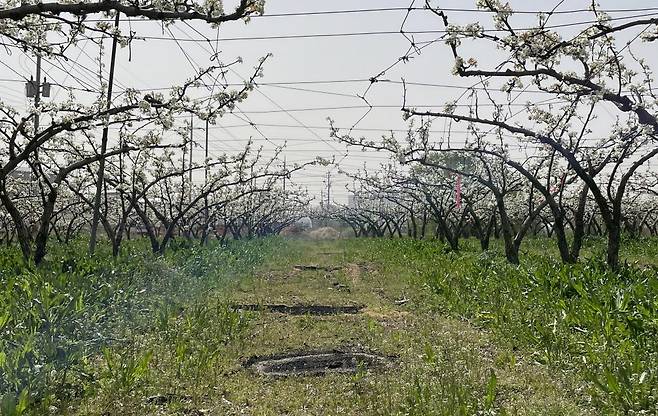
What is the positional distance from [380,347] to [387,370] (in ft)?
4.13

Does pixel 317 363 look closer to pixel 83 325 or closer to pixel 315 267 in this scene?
pixel 83 325

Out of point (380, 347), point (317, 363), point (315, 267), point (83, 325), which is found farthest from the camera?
point (315, 267)

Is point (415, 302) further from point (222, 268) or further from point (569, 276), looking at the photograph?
point (222, 268)

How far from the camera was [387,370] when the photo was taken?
700 centimetres

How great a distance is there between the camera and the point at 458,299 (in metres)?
11.4

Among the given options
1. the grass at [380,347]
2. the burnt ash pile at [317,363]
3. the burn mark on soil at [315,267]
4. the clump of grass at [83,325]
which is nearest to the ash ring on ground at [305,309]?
the grass at [380,347]

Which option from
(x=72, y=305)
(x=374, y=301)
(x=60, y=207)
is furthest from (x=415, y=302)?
(x=60, y=207)

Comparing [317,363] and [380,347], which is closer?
[317,363]

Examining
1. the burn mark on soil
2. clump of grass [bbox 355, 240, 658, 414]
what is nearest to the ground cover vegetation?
clump of grass [bbox 355, 240, 658, 414]

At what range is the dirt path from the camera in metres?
5.49

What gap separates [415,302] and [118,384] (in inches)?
299

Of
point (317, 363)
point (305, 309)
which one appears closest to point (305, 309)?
point (305, 309)

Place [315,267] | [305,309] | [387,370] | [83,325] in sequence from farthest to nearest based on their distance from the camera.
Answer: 1. [315,267]
2. [305,309]
3. [83,325]
4. [387,370]

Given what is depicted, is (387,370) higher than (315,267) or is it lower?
lower
